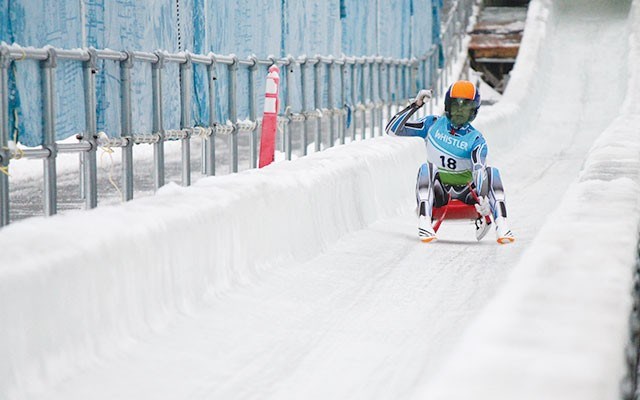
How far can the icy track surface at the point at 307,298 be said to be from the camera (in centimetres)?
296

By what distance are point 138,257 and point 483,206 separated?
3796mm

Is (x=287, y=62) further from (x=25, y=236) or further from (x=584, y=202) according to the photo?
(x=25, y=236)

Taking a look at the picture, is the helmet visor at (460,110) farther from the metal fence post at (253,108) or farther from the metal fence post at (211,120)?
the metal fence post at (253,108)

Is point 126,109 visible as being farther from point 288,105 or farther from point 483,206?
point 288,105

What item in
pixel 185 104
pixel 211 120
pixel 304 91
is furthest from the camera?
pixel 304 91

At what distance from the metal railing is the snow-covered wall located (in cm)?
6

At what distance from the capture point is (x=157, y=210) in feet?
18.0

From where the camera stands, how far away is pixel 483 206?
331 inches

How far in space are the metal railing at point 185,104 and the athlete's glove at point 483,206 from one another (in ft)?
6.65

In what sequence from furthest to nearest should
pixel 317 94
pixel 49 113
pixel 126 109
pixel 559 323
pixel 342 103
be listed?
pixel 342 103
pixel 317 94
pixel 126 109
pixel 49 113
pixel 559 323

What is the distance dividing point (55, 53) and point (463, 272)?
2.63 metres

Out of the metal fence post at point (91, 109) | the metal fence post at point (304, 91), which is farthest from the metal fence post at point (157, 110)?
the metal fence post at point (304, 91)

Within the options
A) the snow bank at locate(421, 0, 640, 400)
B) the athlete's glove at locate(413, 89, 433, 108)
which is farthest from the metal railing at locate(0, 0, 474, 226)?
the snow bank at locate(421, 0, 640, 400)

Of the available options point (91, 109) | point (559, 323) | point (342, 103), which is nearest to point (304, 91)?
point (342, 103)
